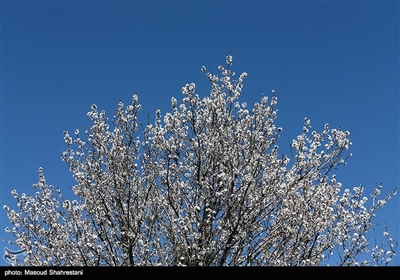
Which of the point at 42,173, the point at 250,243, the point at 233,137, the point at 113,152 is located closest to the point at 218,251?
the point at 250,243

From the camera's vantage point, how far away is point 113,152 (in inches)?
470

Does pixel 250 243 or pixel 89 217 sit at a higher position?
pixel 89 217

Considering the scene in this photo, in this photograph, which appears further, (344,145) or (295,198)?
(344,145)

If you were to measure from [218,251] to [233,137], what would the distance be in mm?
3251

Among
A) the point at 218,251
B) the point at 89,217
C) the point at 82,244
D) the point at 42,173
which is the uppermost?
the point at 42,173

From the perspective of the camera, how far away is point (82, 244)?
1072cm

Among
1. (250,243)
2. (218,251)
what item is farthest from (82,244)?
(250,243)
